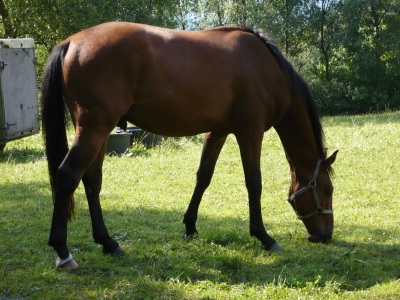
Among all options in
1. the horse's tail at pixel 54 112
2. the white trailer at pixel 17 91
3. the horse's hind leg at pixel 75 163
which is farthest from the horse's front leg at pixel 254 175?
the white trailer at pixel 17 91

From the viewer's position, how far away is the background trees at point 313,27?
24297 millimetres

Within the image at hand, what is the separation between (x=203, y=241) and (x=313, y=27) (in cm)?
3589

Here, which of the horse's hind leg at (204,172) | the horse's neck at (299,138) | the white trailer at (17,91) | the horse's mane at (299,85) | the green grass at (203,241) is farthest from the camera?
the white trailer at (17,91)

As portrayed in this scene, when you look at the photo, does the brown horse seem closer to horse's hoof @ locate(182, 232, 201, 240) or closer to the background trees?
horse's hoof @ locate(182, 232, 201, 240)

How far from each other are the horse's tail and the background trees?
66.0 ft

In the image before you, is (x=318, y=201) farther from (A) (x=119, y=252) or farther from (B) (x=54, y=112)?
(B) (x=54, y=112)

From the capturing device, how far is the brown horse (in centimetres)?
434

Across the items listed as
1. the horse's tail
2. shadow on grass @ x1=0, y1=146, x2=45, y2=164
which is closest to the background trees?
shadow on grass @ x1=0, y1=146, x2=45, y2=164

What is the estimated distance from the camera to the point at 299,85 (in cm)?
526

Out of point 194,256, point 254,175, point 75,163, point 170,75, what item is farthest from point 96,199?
point 254,175

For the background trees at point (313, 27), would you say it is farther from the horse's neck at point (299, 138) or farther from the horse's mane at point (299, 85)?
the horse's neck at point (299, 138)

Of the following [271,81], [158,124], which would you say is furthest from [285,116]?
[158,124]

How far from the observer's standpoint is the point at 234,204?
7.43m

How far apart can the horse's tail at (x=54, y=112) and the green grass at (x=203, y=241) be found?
763mm
